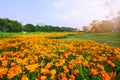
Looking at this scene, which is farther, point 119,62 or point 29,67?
point 119,62

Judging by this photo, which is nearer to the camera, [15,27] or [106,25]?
[106,25]

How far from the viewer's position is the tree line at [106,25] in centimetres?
3944

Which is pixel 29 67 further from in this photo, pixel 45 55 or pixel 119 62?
pixel 119 62

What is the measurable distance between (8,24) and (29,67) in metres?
73.1

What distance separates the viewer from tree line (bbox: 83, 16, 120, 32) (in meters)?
39.4

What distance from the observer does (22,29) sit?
86.4 m

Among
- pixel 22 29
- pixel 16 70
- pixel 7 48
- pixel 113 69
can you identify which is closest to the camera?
pixel 16 70

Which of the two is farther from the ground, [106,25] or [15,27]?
[106,25]

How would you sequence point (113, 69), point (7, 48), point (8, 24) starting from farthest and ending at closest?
point (8, 24) < point (7, 48) < point (113, 69)

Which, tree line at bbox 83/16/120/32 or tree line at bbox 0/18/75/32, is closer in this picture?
tree line at bbox 83/16/120/32

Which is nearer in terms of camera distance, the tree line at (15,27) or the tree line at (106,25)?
the tree line at (106,25)

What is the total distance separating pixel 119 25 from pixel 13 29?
44.7 metres

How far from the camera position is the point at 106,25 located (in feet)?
135

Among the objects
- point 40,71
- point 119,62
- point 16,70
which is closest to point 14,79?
point 16,70
